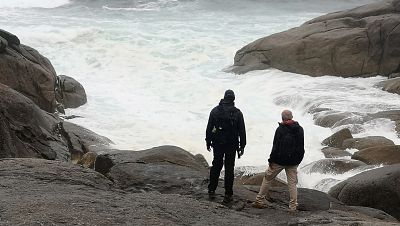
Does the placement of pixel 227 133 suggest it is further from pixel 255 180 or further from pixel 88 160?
pixel 88 160

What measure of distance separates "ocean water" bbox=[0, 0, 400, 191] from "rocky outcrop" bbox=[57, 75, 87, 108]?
32 cm

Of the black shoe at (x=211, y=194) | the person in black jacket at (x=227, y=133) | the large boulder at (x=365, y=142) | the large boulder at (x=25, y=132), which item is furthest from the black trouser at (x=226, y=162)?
the large boulder at (x=365, y=142)

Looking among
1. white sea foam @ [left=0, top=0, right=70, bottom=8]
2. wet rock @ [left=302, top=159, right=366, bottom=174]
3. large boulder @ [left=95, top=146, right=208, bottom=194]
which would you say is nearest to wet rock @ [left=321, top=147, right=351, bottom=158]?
wet rock @ [left=302, top=159, right=366, bottom=174]

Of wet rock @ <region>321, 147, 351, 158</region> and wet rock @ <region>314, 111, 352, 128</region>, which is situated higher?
wet rock @ <region>314, 111, 352, 128</region>

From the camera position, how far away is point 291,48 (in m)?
23.0

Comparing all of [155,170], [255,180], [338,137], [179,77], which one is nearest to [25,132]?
[155,170]

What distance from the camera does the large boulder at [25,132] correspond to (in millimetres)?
9609

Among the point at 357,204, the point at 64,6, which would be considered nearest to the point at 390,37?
the point at 357,204

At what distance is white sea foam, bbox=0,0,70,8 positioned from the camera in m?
41.1

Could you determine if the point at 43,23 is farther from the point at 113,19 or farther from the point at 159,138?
the point at 159,138

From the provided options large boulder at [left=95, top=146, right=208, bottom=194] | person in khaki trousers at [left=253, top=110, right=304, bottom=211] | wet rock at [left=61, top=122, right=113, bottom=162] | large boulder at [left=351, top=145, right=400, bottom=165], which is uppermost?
person in khaki trousers at [left=253, top=110, right=304, bottom=211]

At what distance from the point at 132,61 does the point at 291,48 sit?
23.9 ft

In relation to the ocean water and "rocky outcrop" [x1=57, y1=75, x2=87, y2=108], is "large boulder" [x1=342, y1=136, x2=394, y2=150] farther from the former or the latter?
"rocky outcrop" [x1=57, y1=75, x2=87, y2=108]

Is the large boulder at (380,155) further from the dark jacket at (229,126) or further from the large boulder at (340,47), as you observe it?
the large boulder at (340,47)
